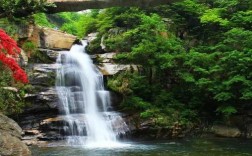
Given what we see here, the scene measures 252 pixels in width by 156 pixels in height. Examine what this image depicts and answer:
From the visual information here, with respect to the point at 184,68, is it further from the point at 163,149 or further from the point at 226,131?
the point at 163,149

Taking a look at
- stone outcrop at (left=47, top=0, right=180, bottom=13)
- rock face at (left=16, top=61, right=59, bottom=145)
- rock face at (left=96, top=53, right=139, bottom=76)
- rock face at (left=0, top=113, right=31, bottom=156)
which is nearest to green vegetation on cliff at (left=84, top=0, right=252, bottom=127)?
rock face at (left=96, top=53, right=139, bottom=76)

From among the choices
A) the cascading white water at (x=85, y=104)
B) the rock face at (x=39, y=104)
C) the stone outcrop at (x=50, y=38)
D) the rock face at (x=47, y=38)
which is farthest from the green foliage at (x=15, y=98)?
the stone outcrop at (x=50, y=38)

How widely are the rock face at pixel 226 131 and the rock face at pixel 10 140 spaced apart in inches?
499

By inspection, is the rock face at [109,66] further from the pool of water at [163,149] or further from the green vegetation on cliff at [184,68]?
the pool of water at [163,149]

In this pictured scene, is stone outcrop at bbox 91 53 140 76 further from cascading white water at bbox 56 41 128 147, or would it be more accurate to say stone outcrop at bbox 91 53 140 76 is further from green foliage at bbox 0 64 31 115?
green foliage at bbox 0 64 31 115

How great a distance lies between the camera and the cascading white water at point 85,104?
56.7 feet

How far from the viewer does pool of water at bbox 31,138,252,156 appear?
14.0 meters

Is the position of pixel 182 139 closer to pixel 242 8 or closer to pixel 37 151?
pixel 37 151

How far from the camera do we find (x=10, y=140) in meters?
8.78

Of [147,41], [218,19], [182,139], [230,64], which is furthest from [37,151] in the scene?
[218,19]

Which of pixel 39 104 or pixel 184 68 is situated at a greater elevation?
pixel 184 68

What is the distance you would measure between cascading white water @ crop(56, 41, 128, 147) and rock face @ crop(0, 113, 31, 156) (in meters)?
7.23

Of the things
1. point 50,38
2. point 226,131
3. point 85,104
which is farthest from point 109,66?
point 226,131

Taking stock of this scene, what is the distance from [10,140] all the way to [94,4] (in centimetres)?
439
